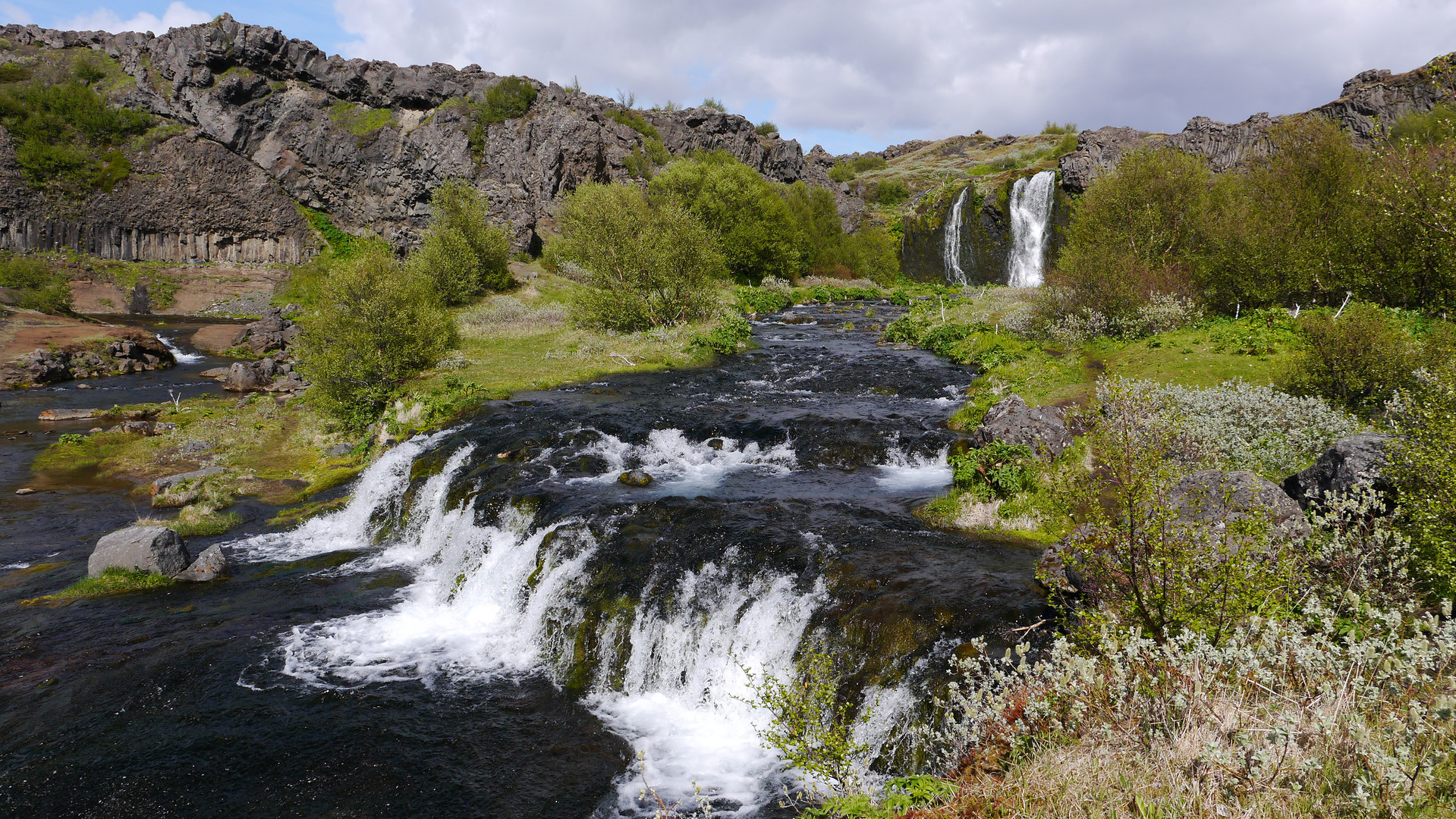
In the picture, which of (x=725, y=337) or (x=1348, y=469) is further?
(x=725, y=337)

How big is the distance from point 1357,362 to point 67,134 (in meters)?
115

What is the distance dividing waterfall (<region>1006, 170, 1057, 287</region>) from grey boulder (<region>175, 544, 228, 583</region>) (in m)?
74.0

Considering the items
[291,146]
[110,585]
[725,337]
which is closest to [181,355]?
[725,337]

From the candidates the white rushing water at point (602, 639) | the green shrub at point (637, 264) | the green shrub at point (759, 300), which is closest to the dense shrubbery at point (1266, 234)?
the white rushing water at point (602, 639)

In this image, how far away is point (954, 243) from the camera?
275 feet

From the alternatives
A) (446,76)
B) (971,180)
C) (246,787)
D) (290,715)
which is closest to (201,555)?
(290,715)

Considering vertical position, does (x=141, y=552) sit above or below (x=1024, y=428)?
below

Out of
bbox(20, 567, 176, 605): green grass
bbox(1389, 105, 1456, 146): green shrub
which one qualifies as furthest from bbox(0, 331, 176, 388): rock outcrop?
bbox(1389, 105, 1456, 146): green shrub

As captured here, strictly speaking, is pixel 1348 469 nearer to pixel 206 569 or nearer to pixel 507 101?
pixel 206 569

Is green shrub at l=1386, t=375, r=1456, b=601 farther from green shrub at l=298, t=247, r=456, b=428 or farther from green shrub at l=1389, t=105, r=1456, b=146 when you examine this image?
green shrub at l=1389, t=105, r=1456, b=146

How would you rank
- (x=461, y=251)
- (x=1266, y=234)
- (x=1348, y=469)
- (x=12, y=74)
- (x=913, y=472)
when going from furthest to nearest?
(x=12, y=74) < (x=461, y=251) < (x=1266, y=234) < (x=913, y=472) < (x=1348, y=469)

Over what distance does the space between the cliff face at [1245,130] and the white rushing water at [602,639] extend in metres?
67.1

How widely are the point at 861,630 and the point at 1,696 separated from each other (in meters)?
14.6

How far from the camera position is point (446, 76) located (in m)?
95.3
